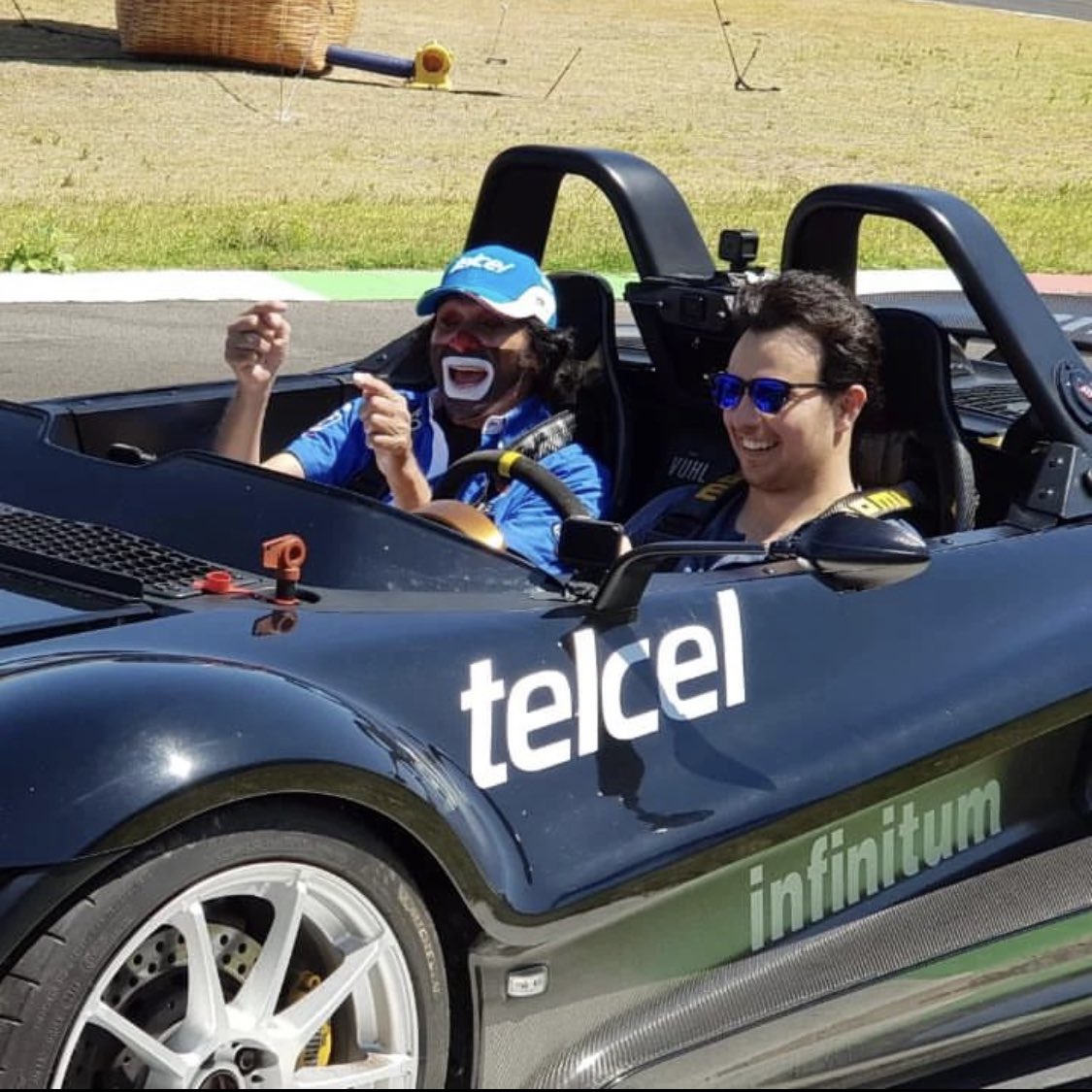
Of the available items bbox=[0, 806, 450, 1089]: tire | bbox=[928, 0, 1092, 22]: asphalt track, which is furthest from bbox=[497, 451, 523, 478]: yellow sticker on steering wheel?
bbox=[928, 0, 1092, 22]: asphalt track

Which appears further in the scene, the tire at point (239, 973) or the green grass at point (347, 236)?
the green grass at point (347, 236)

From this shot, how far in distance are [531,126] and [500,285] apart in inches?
851

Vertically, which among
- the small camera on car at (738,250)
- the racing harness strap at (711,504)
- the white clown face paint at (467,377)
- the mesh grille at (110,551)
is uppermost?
the small camera on car at (738,250)

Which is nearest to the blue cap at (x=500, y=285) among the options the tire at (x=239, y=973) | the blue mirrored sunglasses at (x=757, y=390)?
the blue mirrored sunglasses at (x=757, y=390)

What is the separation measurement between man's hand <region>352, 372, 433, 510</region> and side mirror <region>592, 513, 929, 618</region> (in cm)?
85

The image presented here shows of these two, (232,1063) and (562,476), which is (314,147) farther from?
(232,1063)

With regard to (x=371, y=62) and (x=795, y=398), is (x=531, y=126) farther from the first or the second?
(x=795, y=398)

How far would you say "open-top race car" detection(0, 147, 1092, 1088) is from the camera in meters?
2.71

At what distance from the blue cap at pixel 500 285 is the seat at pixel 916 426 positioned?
0.70 m

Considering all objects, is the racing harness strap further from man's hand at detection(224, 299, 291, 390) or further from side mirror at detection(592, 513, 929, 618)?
man's hand at detection(224, 299, 291, 390)

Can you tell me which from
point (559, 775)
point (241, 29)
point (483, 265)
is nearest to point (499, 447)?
point (483, 265)

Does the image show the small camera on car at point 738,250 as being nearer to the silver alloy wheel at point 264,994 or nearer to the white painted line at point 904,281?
the silver alloy wheel at point 264,994

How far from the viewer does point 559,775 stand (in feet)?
10.2

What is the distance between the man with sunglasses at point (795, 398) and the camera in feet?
13.0
